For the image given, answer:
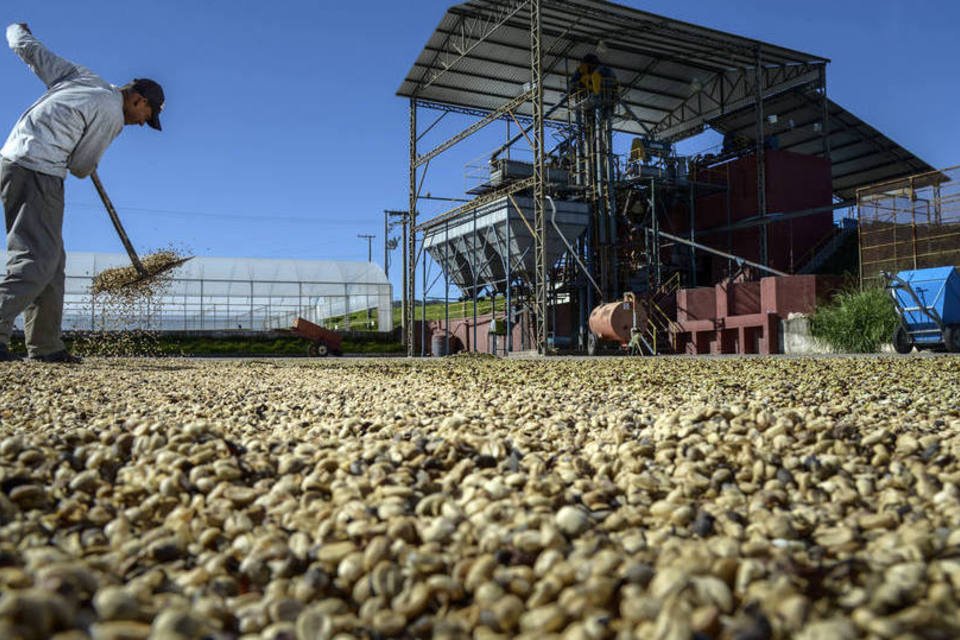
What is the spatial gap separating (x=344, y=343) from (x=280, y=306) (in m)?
7.95

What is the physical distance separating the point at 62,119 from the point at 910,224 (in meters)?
15.3

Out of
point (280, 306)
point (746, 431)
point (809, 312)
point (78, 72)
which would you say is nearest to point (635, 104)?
point (809, 312)

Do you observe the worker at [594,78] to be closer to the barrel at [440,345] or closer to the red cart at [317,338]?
the barrel at [440,345]

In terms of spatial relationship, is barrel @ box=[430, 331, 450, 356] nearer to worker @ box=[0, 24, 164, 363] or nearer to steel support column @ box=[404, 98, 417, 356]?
steel support column @ box=[404, 98, 417, 356]

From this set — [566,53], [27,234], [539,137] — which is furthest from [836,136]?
[27,234]

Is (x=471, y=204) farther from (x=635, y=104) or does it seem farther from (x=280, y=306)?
(x=280, y=306)

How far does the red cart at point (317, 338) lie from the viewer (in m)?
19.5

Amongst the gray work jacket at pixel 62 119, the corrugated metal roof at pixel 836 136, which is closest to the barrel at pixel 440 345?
the corrugated metal roof at pixel 836 136

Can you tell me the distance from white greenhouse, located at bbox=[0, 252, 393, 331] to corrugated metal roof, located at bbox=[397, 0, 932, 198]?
10196 mm

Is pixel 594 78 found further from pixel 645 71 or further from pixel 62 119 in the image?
pixel 62 119

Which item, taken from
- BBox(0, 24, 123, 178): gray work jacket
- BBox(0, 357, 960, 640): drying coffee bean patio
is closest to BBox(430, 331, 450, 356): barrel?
BBox(0, 24, 123, 178): gray work jacket

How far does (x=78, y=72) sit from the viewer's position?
546 cm

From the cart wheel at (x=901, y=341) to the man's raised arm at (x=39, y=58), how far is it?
1186cm

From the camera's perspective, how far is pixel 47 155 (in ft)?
16.7
